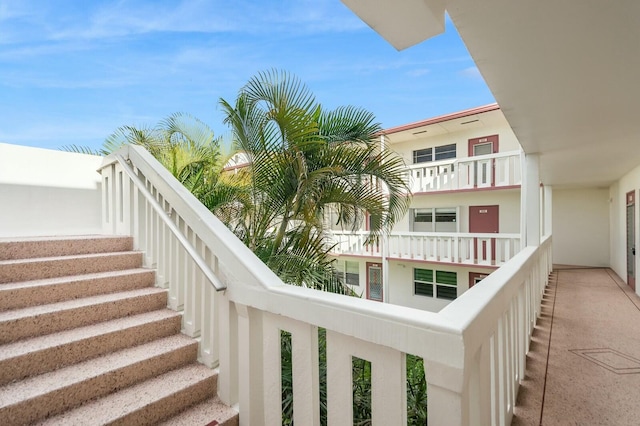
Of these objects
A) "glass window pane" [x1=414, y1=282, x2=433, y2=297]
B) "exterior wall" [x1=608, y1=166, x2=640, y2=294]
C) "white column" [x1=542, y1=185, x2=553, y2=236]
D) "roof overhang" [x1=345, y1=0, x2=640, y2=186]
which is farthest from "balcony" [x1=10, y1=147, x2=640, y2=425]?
"glass window pane" [x1=414, y1=282, x2=433, y2=297]

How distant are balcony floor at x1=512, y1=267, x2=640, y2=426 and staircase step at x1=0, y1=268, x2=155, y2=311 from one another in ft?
9.33

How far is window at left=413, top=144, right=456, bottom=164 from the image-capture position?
995cm

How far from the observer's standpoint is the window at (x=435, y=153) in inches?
392

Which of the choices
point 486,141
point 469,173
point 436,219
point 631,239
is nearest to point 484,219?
point 436,219

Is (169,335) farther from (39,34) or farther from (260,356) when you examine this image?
(39,34)

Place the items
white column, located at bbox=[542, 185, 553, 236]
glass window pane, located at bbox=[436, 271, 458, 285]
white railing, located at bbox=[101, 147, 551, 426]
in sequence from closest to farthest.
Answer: white railing, located at bbox=[101, 147, 551, 426], white column, located at bbox=[542, 185, 553, 236], glass window pane, located at bbox=[436, 271, 458, 285]

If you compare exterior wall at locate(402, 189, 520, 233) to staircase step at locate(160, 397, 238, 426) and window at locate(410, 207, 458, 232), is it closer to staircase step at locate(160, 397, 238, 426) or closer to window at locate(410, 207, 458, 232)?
window at locate(410, 207, 458, 232)

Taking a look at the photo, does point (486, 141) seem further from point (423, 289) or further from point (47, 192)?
point (47, 192)

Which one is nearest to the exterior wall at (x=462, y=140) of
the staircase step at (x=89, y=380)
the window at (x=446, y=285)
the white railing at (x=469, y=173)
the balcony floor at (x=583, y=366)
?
the white railing at (x=469, y=173)

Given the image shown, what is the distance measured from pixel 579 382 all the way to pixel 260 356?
2.41 meters

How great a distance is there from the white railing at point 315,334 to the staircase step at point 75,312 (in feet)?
0.60

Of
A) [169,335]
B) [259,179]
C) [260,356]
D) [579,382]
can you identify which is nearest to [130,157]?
[259,179]

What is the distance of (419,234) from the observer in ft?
30.4

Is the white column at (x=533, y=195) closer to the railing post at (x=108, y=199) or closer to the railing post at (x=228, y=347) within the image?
the railing post at (x=228, y=347)
